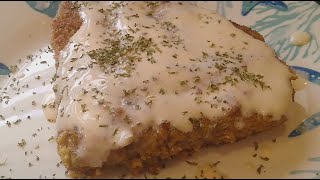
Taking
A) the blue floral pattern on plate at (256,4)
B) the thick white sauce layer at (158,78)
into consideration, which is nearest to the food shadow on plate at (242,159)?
the thick white sauce layer at (158,78)

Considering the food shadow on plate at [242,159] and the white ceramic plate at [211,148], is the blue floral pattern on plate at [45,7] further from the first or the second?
the food shadow on plate at [242,159]

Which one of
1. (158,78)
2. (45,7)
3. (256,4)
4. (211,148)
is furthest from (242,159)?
(45,7)

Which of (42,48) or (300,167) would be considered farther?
(42,48)

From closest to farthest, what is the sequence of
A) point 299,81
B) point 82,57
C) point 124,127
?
point 124,127, point 82,57, point 299,81

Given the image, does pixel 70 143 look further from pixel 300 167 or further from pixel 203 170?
pixel 300 167

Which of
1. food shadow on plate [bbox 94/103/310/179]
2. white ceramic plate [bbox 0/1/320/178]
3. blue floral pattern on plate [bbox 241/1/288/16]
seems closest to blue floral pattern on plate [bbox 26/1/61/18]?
white ceramic plate [bbox 0/1/320/178]

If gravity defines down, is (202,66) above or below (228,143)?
above

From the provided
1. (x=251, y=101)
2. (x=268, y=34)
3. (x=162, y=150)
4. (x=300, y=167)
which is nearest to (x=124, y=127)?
(x=162, y=150)
